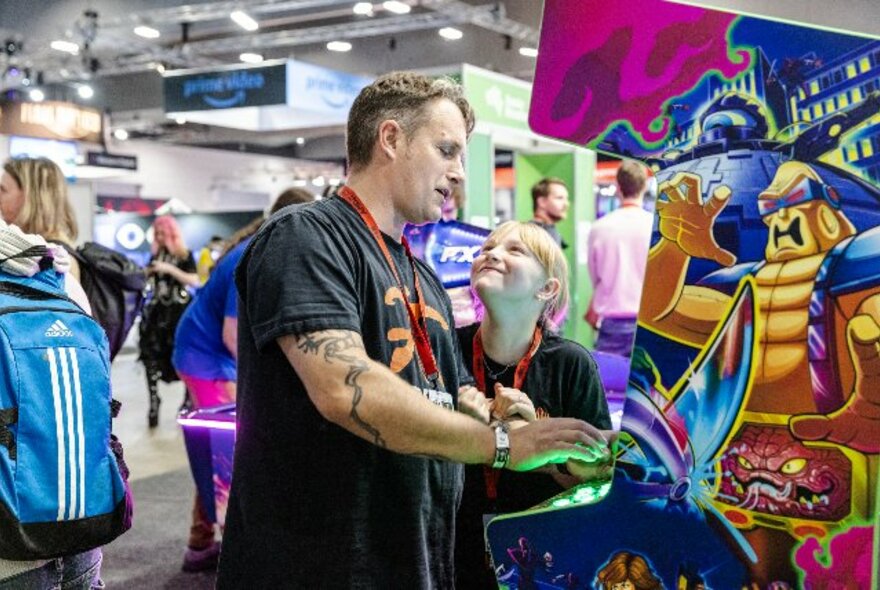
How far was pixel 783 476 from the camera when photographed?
1134mm

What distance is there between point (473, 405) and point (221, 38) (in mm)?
13163

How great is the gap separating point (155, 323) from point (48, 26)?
24.4 ft

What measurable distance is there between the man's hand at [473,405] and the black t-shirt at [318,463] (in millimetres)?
158

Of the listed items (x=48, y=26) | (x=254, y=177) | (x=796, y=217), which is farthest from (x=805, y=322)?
(x=254, y=177)

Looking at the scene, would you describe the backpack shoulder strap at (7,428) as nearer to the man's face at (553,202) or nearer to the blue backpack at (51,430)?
the blue backpack at (51,430)

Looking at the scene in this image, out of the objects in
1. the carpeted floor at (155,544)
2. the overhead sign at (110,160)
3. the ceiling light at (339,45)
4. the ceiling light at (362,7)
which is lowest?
the carpeted floor at (155,544)

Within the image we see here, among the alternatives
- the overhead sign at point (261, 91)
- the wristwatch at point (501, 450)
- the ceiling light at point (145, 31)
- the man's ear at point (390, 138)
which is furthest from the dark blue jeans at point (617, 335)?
the ceiling light at point (145, 31)

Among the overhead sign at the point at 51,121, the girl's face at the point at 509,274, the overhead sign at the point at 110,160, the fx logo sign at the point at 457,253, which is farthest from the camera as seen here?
the overhead sign at the point at 110,160

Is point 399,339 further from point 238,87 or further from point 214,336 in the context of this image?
point 238,87

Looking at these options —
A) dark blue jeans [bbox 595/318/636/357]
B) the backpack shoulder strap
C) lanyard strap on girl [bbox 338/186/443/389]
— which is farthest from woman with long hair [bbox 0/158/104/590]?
dark blue jeans [bbox 595/318/636/357]

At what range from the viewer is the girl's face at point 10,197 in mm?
2879

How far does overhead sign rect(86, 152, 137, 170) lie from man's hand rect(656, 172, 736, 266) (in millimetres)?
16958

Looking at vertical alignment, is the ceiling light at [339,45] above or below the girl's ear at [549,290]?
above

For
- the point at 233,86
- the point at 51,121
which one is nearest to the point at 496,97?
the point at 233,86
